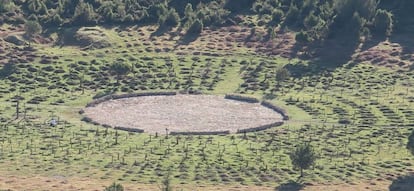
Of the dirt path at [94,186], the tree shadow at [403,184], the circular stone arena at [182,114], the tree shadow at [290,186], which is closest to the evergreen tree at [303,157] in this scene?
the tree shadow at [290,186]

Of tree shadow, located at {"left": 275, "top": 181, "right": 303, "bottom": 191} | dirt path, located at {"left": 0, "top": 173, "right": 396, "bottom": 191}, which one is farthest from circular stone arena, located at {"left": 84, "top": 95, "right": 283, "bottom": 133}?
dirt path, located at {"left": 0, "top": 173, "right": 396, "bottom": 191}

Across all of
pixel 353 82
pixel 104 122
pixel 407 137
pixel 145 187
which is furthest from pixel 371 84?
pixel 145 187

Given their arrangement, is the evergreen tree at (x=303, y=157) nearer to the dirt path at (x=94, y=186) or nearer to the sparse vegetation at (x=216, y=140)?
the sparse vegetation at (x=216, y=140)

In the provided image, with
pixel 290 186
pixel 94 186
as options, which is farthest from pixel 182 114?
pixel 94 186

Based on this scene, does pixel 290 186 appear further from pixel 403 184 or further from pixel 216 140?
pixel 216 140

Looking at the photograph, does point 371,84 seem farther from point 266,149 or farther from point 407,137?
point 266,149
